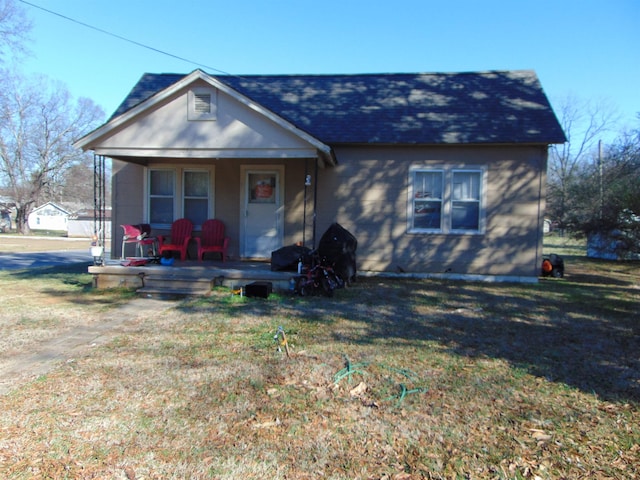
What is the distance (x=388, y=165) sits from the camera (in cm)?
1060

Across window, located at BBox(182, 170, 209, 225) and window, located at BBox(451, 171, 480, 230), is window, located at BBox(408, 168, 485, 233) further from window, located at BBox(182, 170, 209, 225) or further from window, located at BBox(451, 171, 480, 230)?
window, located at BBox(182, 170, 209, 225)

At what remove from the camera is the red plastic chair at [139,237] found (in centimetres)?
977

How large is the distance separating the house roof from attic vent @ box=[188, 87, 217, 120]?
1.05 metres

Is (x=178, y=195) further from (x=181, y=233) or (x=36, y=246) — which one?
(x=36, y=246)

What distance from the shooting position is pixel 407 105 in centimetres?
1147

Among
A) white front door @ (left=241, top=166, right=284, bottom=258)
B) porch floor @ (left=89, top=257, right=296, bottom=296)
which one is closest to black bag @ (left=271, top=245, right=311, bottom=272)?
porch floor @ (left=89, top=257, right=296, bottom=296)

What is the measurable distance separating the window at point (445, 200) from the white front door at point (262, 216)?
3.11 metres

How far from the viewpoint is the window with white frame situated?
1099 centimetres

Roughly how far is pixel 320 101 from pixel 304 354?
338 inches

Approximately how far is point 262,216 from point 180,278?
3.01 meters

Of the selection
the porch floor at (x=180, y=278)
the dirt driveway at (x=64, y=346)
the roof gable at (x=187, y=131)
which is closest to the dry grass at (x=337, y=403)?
the dirt driveway at (x=64, y=346)

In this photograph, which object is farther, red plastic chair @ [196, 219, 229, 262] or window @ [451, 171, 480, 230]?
red plastic chair @ [196, 219, 229, 262]

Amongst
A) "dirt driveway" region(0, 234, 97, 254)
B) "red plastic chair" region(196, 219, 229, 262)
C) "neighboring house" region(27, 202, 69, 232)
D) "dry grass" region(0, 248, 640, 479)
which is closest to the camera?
"dry grass" region(0, 248, 640, 479)

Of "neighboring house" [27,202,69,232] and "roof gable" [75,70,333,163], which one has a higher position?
"roof gable" [75,70,333,163]
